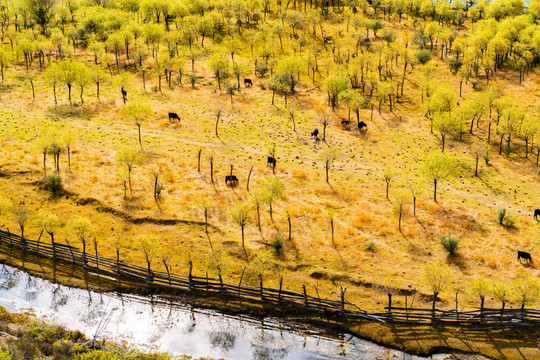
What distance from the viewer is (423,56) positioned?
104625 millimetres

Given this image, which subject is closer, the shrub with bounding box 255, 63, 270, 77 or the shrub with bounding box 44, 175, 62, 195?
the shrub with bounding box 44, 175, 62, 195

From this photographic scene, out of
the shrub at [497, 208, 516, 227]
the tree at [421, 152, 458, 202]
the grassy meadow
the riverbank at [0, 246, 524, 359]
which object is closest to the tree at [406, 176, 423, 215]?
the grassy meadow

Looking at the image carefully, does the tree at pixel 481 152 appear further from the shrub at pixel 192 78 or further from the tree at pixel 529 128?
the shrub at pixel 192 78

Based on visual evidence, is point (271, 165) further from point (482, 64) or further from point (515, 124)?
point (482, 64)

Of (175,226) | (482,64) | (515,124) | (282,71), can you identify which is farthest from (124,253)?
(482,64)

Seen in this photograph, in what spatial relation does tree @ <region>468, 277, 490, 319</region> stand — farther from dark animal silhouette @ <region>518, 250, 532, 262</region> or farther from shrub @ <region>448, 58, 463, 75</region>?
shrub @ <region>448, 58, 463, 75</region>

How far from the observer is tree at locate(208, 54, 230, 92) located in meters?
89.1

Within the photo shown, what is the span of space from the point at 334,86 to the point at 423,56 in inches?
1337

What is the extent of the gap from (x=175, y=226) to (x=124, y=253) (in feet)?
22.4

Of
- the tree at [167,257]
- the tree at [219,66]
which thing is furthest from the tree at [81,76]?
the tree at [167,257]

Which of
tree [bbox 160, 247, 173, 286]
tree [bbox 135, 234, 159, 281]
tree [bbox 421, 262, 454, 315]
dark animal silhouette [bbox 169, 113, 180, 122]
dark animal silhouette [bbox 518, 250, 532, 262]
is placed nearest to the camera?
tree [bbox 421, 262, 454, 315]

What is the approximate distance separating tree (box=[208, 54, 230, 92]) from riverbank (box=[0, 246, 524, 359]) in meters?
53.1

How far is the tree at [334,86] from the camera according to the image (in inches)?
3268

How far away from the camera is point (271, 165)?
217 feet
